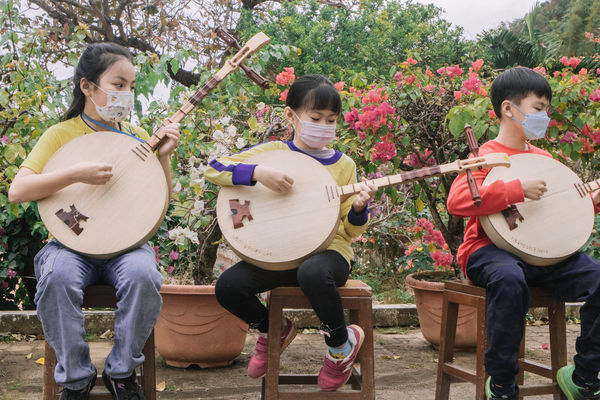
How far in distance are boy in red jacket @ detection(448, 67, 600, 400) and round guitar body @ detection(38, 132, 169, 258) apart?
52.0 inches

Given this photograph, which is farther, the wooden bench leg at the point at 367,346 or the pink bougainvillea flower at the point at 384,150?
the pink bougainvillea flower at the point at 384,150

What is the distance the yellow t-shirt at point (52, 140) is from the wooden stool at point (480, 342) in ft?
5.55

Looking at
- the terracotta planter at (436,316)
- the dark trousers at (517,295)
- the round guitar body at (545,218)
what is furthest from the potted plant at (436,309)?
the round guitar body at (545,218)

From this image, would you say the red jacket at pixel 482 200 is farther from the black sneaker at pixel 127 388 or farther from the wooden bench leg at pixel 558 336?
the black sneaker at pixel 127 388

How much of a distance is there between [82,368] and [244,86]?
7.43ft

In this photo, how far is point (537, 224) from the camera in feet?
7.88

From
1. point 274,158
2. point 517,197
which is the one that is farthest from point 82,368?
point 517,197

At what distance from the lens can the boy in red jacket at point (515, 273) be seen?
2.22 m

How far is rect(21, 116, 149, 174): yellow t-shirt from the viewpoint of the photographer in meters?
2.30

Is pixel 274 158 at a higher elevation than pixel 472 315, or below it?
higher

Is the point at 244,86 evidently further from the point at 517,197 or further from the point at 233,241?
the point at 517,197

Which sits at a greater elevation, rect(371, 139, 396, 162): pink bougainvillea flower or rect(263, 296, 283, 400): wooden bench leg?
rect(371, 139, 396, 162): pink bougainvillea flower

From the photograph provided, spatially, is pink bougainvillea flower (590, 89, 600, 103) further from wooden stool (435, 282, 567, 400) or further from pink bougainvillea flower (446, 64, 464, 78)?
wooden stool (435, 282, 567, 400)

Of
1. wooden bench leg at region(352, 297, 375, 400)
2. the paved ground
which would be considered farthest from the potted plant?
wooden bench leg at region(352, 297, 375, 400)
